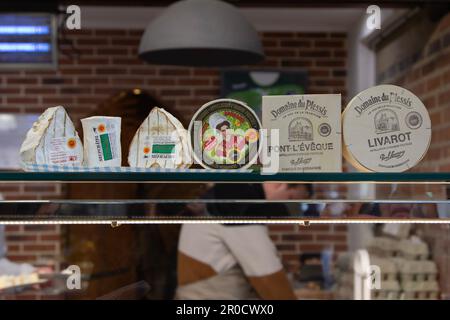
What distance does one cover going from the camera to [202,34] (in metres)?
2.49

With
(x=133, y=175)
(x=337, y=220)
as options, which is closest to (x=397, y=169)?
(x=337, y=220)

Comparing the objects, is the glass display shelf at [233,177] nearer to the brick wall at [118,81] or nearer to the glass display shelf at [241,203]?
the glass display shelf at [241,203]

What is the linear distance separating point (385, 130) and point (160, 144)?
0.40 metres

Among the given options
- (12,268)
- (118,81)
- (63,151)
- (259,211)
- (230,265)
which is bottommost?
(12,268)

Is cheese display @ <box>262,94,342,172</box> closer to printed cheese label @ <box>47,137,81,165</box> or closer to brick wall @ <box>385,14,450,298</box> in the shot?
printed cheese label @ <box>47,137,81,165</box>

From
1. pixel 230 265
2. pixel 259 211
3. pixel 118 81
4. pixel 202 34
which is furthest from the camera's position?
pixel 118 81

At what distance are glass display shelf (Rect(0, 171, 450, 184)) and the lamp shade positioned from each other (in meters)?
1.32

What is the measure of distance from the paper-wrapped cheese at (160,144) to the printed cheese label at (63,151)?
0.10 meters

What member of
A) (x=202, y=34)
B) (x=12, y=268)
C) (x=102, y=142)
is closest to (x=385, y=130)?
(x=102, y=142)

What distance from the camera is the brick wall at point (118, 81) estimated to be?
16.2 ft

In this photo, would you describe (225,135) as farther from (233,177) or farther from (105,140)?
(105,140)

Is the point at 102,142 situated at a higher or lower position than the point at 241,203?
higher

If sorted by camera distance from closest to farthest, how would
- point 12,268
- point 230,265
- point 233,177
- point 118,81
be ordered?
point 233,177
point 230,265
point 12,268
point 118,81

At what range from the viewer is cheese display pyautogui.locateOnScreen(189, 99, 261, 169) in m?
1.27
